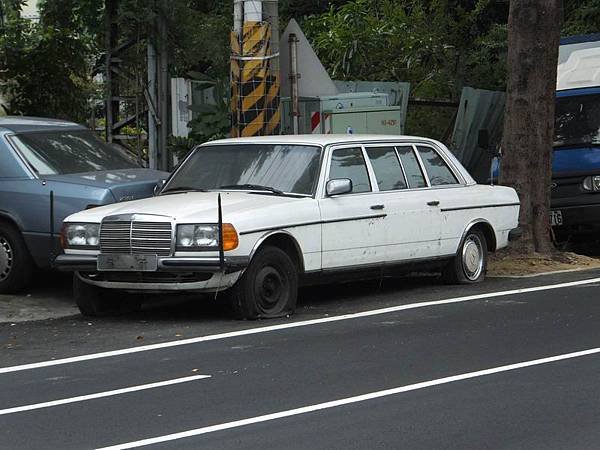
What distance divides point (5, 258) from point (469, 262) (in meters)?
4.66

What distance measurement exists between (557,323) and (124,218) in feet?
11.9

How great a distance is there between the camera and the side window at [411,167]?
495 inches

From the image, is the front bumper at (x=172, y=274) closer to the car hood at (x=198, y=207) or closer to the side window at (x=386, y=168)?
the car hood at (x=198, y=207)

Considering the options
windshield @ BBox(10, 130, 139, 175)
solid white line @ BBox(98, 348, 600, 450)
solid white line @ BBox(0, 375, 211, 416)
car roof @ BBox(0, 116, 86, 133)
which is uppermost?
car roof @ BBox(0, 116, 86, 133)

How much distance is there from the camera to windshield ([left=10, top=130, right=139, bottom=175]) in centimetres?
1276

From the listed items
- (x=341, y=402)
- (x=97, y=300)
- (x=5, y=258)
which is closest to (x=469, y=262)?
(x=97, y=300)

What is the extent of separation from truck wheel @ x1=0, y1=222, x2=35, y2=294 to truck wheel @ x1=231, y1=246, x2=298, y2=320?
2.61 meters

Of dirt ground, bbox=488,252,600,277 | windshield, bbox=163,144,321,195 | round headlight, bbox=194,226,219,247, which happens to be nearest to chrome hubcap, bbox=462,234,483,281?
dirt ground, bbox=488,252,600,277

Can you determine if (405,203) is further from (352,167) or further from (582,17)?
(582,17)

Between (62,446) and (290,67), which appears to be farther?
(290,67)

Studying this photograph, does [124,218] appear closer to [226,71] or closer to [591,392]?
[591,392]

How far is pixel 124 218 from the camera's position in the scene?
10.7 m

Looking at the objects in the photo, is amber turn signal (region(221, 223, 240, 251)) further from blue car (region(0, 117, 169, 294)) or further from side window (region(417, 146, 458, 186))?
side window (region(417, 146, 458, 186))

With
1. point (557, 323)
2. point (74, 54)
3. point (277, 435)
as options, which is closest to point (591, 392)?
point (277, 435)
